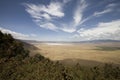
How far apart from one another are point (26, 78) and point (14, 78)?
80cm

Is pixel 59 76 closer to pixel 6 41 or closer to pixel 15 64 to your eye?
pixel 15 64

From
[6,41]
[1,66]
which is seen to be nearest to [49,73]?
[1,66]

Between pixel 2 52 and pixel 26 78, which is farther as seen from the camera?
Result: pixel 2 52

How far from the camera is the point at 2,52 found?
1045cm

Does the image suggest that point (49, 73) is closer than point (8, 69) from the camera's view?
Yes

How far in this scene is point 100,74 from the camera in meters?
8.07

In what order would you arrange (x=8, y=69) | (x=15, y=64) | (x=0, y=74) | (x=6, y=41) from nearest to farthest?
(x=0, y=74)
(x=8, y=69)
(x=15, y=64)
(x=6, y=41)

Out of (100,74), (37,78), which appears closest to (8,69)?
(37,78)

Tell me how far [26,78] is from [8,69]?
177cm

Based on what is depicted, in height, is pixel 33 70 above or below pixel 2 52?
below

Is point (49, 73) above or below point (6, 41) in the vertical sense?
below

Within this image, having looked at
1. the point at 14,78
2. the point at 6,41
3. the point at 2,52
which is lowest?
the point at 14,78

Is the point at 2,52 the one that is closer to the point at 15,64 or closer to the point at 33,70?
the point at 15,64

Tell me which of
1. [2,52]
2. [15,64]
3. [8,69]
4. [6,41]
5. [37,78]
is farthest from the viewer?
[6,41]
